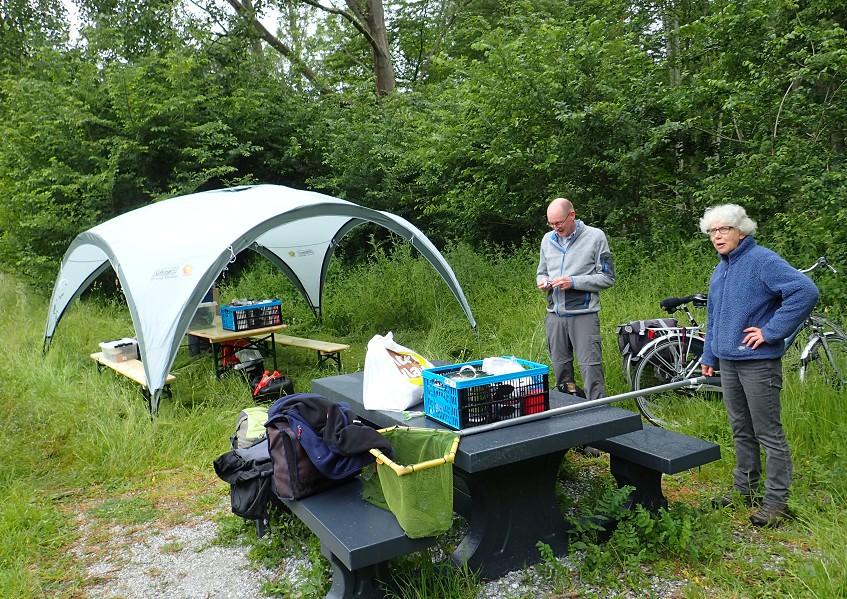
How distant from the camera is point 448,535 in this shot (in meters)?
3.49

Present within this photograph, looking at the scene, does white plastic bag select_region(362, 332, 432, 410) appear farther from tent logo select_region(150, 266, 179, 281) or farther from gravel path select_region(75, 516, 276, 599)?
tent logo select_region(150, 266, 179, 281)

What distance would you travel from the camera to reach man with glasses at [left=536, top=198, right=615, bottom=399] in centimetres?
434

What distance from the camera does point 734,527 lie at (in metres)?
3.32

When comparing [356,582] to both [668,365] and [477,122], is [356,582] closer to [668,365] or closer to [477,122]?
[668,365]

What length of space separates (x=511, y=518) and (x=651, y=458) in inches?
30.7

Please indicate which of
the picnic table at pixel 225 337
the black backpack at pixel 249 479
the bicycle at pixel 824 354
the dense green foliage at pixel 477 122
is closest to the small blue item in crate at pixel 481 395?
the black backpack at pixel 249 479

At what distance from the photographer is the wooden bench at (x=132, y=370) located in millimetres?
5898

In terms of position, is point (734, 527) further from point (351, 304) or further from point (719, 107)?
point (351, 304)

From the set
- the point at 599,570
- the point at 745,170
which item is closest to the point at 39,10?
the point at 745,170

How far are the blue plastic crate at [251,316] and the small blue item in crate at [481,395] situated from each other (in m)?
4.32

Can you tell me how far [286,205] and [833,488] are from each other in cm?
491

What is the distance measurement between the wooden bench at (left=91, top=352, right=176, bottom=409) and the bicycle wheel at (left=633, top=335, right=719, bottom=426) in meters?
4.03

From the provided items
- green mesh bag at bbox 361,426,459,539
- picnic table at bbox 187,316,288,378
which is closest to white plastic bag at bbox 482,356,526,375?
green mesh bag at bbox 361,426,459,539

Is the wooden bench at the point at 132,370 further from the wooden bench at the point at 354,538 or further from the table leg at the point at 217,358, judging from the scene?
the wooden bench at the point at 354,538
